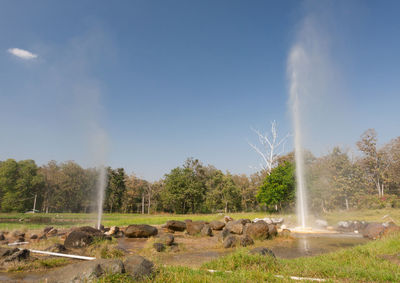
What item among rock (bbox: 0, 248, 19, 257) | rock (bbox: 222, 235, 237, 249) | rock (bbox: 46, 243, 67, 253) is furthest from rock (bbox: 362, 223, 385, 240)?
rock (bbox: 0, 248, 19, 257)

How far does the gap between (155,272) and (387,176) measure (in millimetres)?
50817

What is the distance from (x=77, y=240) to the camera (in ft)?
42.5

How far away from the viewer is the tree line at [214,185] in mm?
40000

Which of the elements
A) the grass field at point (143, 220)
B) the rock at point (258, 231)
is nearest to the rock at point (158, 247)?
the rock at point (258, 231)

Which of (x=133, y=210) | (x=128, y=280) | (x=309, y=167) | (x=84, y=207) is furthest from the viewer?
(x=133, y=210)

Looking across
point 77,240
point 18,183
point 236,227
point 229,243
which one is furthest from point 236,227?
point 18,183

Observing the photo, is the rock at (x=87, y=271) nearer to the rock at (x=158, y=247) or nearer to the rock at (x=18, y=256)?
the rock at (x=18, y=256)

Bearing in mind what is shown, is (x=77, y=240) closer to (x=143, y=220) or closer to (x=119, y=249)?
(x=119, y=249)

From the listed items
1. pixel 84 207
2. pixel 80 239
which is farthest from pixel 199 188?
pixel 80 239

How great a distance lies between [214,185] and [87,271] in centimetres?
6525

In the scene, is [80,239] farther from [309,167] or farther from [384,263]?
[309,167]

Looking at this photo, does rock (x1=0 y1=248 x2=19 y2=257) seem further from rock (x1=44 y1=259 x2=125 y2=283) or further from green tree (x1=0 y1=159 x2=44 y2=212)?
green tree (x1=0 y1=159 x2=44 y2=212)

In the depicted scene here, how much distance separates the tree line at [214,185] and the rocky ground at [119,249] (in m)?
6.98

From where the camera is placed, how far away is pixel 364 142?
44.5m
